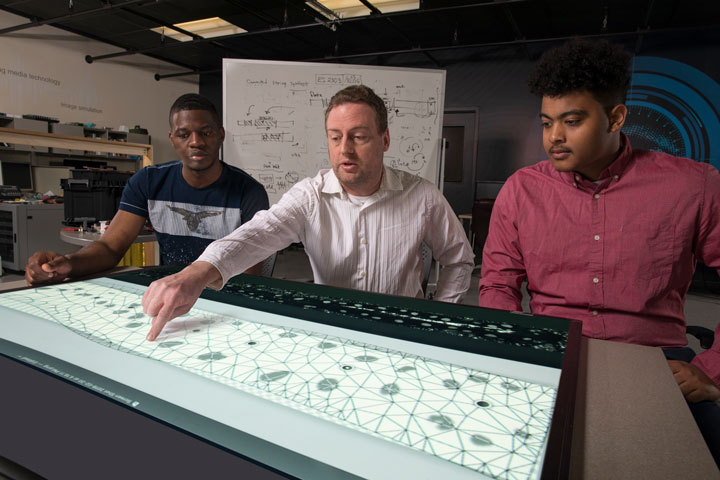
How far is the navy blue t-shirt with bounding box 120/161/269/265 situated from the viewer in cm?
175

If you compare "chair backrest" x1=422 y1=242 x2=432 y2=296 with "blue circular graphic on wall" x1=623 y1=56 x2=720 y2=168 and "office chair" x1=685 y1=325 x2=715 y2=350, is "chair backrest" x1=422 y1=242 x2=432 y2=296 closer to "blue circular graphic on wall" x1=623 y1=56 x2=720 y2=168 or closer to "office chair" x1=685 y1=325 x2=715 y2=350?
"office chair" x1=685 y1=325 x2=715 y2=350

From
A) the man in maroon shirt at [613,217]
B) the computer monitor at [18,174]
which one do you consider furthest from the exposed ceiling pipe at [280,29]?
the man in maroon shirt at [613,217]

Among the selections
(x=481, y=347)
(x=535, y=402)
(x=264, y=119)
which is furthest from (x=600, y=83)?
(x=264, y=119)

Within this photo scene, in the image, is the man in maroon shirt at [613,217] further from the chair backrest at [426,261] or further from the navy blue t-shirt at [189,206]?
the navy blue t-shirt at [189,206]

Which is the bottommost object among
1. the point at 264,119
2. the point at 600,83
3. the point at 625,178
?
the point at 625,178

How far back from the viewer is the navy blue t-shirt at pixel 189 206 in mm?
1753

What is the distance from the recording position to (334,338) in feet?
2.28

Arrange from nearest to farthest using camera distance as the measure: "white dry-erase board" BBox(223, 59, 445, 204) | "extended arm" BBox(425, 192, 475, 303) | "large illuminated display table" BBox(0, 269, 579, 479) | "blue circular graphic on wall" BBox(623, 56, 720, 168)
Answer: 1. "large illuminated display table" BBox(0, 269, 579, 479)
2. "extended arm" BBox(425, 192, 475, 303)
3. "white dry-erase board" BBox(223, 59, 445, 204)
4. "blue circular graphic on wall" BBox(623, 56, 720, 168)

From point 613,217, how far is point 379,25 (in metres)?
5.24

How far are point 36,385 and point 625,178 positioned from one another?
50.1 inches

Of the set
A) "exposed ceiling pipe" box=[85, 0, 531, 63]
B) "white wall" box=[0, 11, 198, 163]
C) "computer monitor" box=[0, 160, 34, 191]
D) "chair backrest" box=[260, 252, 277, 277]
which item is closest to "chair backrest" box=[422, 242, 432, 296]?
"chair backrest" box=[260, 252, 277, 277]

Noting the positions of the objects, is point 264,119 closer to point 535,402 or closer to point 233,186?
point 233,186

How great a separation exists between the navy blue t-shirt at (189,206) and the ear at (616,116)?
120cm

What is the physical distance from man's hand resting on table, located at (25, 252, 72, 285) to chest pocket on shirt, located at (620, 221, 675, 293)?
1.39 metres
